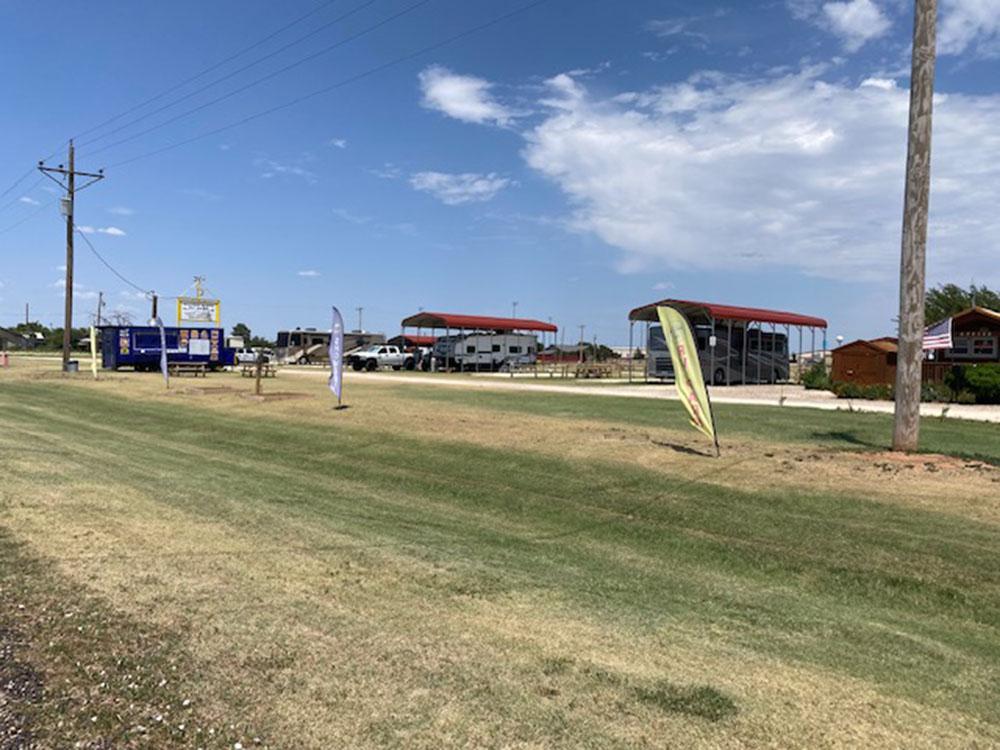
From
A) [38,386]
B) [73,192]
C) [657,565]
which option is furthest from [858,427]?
[73,192]

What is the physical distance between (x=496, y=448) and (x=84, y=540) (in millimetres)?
7540

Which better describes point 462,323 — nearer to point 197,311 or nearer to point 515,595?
point 197,311

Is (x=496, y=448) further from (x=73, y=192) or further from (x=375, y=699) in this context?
(x=73, y=192)

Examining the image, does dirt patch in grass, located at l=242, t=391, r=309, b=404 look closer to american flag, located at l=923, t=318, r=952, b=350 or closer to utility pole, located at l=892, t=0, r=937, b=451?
utility pole, located at l=892, t=0, r=937, b=451

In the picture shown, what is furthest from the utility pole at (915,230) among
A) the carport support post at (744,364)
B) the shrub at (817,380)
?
the carport support post at (744,364)

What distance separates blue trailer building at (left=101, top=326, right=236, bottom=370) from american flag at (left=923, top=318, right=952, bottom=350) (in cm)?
3583

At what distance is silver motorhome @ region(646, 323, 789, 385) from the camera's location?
34344 millimetres

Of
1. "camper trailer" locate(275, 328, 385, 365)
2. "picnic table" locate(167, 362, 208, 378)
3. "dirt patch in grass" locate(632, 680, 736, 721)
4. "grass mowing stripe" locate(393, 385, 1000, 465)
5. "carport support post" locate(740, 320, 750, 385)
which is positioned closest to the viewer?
"dirt patch in grass" locate(632, 680, 736, 721)

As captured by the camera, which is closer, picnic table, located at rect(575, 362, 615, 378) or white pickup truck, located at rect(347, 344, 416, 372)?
picnic table, located at rect(575, 362, 615, 378)

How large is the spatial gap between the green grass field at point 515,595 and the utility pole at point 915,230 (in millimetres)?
952

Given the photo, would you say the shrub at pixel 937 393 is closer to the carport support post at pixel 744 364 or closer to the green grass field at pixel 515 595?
the carport support post at pixel 744 364

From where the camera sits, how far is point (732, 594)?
19.6ft

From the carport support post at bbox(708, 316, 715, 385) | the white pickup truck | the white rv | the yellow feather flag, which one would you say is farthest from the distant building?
the white pickup truck

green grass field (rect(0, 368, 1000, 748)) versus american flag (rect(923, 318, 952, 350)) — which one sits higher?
american flag (rect(923, 318, 952, 350))
